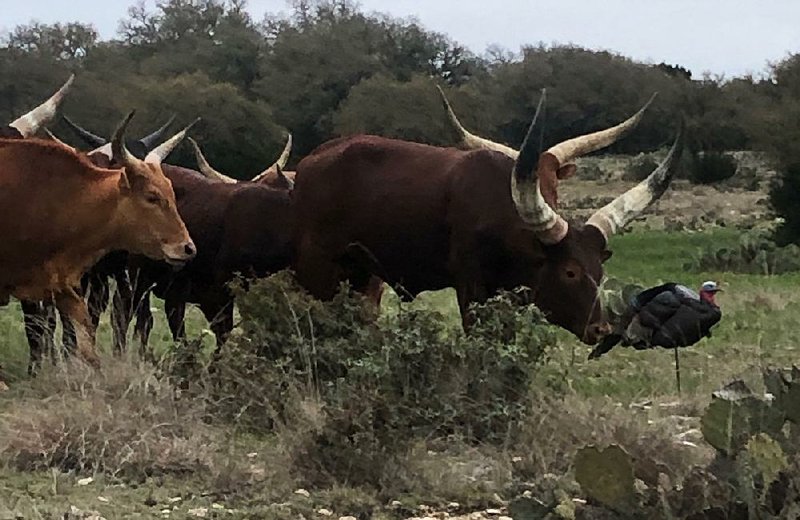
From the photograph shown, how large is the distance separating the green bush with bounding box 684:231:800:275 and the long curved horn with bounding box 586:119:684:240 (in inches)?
441

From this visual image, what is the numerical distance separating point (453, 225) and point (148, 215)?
2.02 meters

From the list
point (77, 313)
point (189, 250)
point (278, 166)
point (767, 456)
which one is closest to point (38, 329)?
point (77, 313)

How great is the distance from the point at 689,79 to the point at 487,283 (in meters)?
43.3

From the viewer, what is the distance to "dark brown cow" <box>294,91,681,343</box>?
7598 mm

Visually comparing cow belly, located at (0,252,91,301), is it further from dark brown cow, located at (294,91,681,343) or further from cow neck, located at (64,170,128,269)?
dark brown cow, located at (294,91,681,343)

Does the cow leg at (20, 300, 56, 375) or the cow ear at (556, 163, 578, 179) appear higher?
the cow ear at (556, 163, 578, 179)

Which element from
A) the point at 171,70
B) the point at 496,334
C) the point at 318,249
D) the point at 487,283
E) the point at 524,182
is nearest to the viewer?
the point at 496,334

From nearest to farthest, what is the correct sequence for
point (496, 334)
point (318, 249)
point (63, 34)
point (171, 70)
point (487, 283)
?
point (496, 334), point (487, 283), point (318, 249), point (171, 70), point (63, 34)

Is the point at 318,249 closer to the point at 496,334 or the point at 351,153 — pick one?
the point at 351,153

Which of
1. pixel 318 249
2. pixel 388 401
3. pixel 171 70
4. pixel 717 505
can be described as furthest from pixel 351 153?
pixel 171 70

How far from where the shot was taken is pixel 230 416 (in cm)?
664

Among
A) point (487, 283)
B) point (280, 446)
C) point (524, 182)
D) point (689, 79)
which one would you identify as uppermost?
point (689, 79)

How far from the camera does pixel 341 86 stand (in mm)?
38531

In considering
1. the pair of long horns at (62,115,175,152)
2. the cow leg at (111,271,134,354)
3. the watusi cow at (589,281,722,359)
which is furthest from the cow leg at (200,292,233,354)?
the watusi cow at (589,281,722,359)
